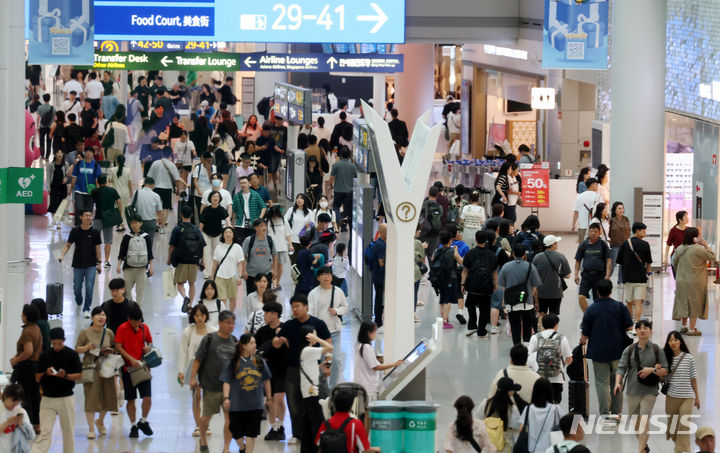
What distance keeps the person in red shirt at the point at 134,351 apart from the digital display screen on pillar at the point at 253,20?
12.1m

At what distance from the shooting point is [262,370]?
10719 mm

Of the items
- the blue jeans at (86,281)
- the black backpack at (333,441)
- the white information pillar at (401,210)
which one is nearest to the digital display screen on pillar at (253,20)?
the blue jeans at (86,281)

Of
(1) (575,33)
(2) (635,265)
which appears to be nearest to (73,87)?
(1) (575,33)

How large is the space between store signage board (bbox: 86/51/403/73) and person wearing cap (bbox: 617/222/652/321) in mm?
10851

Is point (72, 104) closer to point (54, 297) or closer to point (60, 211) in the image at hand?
point (60, 211)

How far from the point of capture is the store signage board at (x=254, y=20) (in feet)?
75.0

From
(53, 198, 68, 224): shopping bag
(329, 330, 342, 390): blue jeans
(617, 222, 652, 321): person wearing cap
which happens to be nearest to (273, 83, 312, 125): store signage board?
(53, 198, 68, 224): shopping bag

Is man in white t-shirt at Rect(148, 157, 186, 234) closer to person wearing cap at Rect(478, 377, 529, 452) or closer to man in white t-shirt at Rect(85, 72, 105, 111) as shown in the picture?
man in white t-shirt at Rect(85, 72, 105, 111)

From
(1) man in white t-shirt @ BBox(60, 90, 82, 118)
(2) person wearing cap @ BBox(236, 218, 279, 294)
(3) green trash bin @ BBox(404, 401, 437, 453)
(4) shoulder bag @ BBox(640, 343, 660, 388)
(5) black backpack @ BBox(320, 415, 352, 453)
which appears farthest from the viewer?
(1) man in white t-shirt @ BBox(60, 90, 82, 118)

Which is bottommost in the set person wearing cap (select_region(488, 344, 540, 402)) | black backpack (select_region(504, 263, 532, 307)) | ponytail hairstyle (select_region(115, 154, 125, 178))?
person wearing cap (select_region(488, 344, 540, 402))

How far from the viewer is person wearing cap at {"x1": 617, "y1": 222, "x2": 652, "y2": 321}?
1595cm

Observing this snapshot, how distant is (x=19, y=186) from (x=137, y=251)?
7.49ft

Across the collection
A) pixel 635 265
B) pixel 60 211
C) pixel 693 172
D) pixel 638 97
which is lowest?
pixel 635 265

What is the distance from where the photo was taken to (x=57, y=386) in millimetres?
10750
